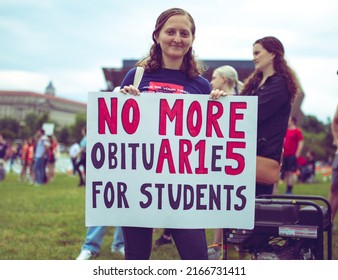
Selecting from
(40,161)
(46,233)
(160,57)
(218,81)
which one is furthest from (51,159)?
(160,57)

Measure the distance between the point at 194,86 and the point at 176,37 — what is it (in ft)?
0.84

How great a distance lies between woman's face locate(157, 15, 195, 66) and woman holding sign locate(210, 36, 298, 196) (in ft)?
3.45

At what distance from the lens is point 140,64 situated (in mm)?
2764

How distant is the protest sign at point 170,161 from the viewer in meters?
2.50

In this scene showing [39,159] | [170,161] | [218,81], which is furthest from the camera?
[39,159]

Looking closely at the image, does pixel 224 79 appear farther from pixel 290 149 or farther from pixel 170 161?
pixel 290 149

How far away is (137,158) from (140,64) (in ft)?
1.73

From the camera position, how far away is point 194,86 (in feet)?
8.86

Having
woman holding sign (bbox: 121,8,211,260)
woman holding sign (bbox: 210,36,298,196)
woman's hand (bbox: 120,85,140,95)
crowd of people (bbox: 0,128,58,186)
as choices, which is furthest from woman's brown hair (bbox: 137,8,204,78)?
crowd of people (bbox: 0,128,58,186)

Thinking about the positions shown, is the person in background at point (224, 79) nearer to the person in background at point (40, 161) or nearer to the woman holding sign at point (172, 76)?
the woman holding sign at point (172, 76)

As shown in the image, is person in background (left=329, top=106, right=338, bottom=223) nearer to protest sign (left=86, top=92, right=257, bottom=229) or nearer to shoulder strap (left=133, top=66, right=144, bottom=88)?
protest sign (left=86, top=92, right=257, bottom=229)

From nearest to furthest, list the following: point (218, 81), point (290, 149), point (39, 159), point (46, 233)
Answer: point (218, 81)
point (46, 233)
point (290, 149)
point (39, 159)

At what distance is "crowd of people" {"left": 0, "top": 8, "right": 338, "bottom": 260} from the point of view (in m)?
2.60

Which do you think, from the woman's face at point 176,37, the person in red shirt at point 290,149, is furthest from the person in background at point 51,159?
the woman's face at point 176,37
